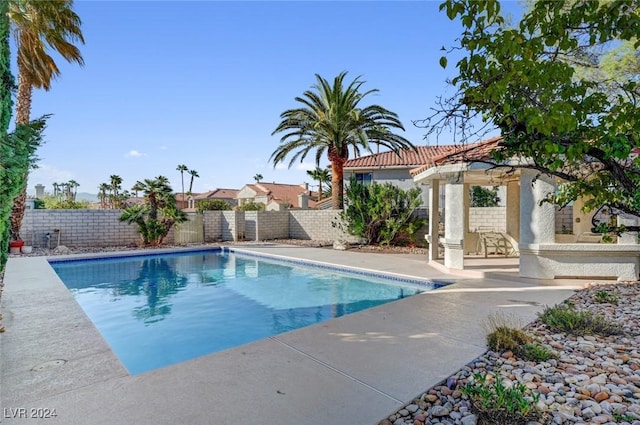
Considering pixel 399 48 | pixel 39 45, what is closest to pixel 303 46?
pixel 399 48

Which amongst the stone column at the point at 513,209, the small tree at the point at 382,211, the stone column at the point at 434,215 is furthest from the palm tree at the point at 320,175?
the stone column at the point at 434,215

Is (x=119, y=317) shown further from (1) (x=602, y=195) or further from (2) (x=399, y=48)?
(2) (x=399, y=48)

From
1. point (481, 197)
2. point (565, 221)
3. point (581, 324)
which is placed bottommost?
point (581, 324)

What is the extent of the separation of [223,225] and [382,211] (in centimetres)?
1096

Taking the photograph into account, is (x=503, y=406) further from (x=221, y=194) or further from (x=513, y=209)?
(x=221, y=194)

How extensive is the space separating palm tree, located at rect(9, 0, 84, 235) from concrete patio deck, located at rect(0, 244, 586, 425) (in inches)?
547

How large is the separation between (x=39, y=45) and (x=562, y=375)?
22106 mm

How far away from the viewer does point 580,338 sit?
18.0 ft

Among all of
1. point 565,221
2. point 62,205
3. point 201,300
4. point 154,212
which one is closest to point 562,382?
point 201,300

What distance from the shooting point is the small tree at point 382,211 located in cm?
1855

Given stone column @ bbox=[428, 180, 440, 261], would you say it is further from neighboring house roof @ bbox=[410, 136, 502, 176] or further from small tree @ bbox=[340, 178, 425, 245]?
small tree @ bbox=[340, 178, 425, 245]

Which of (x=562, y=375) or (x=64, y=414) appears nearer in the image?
(x=64, y=414)

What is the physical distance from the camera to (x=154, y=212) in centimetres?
1984

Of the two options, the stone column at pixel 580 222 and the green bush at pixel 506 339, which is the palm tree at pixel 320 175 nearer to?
the stone column at pixel 580 222
